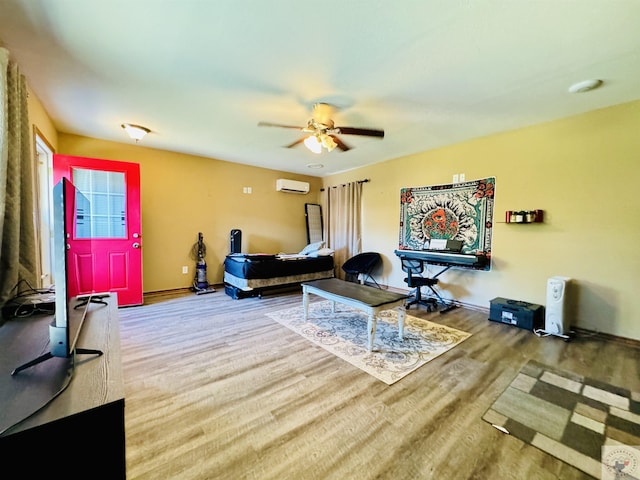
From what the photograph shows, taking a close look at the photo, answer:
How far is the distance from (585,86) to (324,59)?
2.39 m

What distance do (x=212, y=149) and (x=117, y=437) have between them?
4.44 meters

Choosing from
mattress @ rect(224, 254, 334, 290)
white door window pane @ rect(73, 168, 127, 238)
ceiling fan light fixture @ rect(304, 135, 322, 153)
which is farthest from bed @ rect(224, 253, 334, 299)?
ceiling fan light fixture @ rect(304, 135, 322, 153)

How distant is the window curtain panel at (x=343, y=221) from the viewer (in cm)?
565

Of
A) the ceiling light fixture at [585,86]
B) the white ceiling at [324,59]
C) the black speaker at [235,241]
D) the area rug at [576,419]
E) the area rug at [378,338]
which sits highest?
the white ceiling at [324,59]

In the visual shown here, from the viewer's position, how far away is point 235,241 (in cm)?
522

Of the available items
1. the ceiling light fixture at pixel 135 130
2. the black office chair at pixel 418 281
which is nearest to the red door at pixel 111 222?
the ceiling light fixture at pixel 135 130

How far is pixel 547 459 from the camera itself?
140 cm

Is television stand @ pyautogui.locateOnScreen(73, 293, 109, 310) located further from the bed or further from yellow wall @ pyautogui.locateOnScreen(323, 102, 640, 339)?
yellow wall @ pyautogui.locateOnScreen(323, 102, 640, 339)

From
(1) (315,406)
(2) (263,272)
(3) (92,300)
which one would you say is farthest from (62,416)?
(2) (263,272)

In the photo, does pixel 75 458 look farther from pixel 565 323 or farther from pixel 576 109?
pixel 576 109

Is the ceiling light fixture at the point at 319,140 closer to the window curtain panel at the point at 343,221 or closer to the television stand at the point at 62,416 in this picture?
the television stand at the point at 62,416

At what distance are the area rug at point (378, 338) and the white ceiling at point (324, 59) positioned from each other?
8.06 ft

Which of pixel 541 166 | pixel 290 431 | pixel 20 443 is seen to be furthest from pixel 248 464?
pixel 541 166

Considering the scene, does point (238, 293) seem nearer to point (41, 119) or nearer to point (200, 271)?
point (200, 271)
